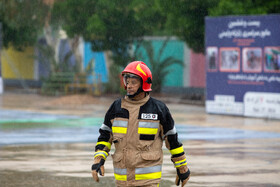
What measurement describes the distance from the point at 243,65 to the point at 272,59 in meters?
1.27

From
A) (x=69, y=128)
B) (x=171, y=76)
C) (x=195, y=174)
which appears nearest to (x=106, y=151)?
(x=195, y=174)

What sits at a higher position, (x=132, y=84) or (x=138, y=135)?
(x=132, y=84)

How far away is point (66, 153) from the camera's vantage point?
13.3 metres

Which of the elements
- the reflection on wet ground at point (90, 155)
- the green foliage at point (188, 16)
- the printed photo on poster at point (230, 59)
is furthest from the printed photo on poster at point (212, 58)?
the reflection on wet ground at point (90, 155)

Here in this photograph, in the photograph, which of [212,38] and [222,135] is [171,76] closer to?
Answer: [212,38]

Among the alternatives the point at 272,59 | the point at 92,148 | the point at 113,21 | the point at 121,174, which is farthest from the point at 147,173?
the point at 113,21

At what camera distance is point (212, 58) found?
23422 mm

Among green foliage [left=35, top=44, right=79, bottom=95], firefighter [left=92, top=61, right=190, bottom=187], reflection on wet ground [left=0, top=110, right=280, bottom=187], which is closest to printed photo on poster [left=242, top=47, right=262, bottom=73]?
reflection on wet ground [left=0, top=110, right=280, bottom=187]

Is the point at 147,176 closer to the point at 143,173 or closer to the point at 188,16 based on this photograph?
the point at 143,173

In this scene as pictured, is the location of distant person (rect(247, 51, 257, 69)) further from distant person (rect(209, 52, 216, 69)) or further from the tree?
the tree

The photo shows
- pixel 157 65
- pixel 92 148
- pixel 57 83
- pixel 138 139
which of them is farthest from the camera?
pixel 57 83

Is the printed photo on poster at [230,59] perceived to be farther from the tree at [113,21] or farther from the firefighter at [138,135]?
the firefighter at [138,135]

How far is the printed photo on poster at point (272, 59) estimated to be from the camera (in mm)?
20953

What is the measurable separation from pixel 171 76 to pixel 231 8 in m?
13.0
